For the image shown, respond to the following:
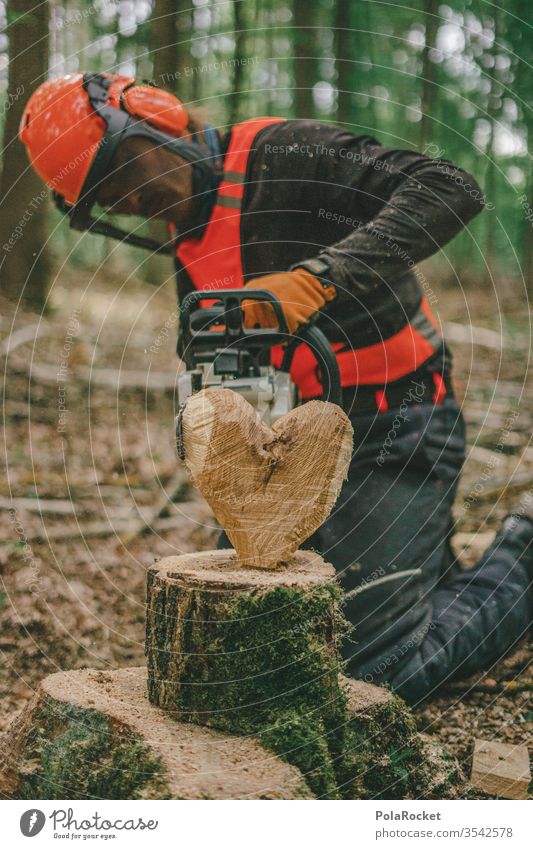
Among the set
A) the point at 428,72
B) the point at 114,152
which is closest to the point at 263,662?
the point at 114,152

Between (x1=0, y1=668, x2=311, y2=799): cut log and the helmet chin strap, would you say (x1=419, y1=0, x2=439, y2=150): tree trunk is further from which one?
(x1=0, y1=668, x2=311, y2=799): cut log

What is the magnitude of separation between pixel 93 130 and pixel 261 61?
3.18m

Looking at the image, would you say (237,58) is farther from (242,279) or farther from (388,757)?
(388,757)

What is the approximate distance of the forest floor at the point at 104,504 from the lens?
94.2 inches

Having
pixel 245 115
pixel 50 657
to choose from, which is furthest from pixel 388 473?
pixel 245 115

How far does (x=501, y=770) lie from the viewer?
1841 mm

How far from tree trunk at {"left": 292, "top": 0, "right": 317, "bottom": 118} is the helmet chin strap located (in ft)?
6.91

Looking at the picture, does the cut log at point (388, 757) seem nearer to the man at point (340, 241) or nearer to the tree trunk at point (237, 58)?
the man at point (340, 241)

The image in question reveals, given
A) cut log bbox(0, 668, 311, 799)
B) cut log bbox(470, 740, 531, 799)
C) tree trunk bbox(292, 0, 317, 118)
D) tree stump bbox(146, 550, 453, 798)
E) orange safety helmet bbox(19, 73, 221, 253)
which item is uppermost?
tree trunk bbox(292, 0, 317, 118)

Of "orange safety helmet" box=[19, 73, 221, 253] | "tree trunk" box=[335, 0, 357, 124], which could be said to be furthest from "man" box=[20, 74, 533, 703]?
"tree trunk" box=[335, 0, 357, 124]

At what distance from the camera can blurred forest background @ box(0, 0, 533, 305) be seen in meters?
3.41

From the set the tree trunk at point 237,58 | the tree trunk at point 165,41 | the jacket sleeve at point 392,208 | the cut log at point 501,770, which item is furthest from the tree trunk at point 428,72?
the cut log at point 501,770

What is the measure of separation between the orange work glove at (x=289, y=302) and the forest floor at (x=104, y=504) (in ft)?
1.76

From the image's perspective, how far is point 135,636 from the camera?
105 inches
